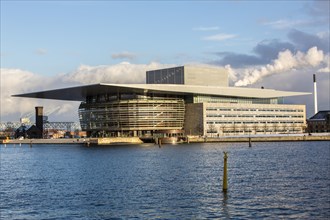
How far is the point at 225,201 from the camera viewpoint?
22.2 metres

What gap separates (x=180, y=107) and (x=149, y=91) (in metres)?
9.35

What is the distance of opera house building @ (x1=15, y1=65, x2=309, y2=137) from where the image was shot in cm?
11012

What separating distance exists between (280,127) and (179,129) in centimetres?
A: 2482

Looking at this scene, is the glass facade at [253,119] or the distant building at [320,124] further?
the distant building at [320,124]

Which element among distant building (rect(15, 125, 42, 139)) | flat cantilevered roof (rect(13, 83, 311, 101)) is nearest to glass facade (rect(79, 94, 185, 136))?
flat cantilevered roof (rect(13, 83, 311, 101))

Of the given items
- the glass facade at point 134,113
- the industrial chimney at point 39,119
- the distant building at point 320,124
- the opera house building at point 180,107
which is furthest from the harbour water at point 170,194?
the industrial chimney at point 39,119

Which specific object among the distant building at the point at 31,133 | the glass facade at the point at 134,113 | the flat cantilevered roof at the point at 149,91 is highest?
the flat cantilevered roof at the point at 149,91

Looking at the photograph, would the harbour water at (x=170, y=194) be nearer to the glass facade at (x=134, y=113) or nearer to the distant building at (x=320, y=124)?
the glass facade at (x=134, y=113)

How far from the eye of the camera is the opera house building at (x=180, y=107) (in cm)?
11012

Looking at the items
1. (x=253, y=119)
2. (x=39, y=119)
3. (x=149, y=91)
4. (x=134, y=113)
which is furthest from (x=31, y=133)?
(x=253, y=119)

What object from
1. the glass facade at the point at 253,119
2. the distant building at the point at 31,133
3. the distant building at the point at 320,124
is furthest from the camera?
the distant building at the point at 31,133

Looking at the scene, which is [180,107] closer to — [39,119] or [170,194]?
[39,119]

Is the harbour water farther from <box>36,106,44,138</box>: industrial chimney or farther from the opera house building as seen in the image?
<box>36,106,44,138</box>: industrial chimney

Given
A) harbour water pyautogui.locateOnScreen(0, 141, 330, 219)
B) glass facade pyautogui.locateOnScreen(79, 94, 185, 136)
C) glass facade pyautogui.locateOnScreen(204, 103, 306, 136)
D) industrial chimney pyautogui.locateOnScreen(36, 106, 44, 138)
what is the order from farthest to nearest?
industrial chimney pyautogui.locateOnScreen(36, 106, 44, 138) < glass facade pyautogui.locateOnScreen(204, 103, 306, 136) < glass facade pyautogui.locateOnScreen(79, 94, 185, 136) < harbour water pyautogui.locateOnScreen(0, 141, 330, 219)
